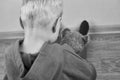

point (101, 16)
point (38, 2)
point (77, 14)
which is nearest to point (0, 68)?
point (77, 14)

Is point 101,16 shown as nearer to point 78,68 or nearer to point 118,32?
point 118,32

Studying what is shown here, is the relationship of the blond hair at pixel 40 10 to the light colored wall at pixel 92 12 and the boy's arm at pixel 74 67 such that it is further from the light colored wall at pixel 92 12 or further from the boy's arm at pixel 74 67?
the light colored wall at pixel 92 12

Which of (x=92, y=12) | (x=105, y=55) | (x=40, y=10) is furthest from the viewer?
(x=92, y=12)

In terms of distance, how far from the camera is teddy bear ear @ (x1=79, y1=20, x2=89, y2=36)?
1.33m

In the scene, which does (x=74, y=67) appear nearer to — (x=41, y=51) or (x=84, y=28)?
(x=41, y=51)

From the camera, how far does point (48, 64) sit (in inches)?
25.0

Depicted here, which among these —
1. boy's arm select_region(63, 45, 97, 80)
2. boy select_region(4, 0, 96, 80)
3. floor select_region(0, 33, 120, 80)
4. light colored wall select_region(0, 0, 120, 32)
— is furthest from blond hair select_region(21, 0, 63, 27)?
light colored wall select_region(0, 0, 120, 32)

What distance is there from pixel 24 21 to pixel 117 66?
2.46 feet

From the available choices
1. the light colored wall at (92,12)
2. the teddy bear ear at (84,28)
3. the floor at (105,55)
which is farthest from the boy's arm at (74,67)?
the light colored wall at (92,12)

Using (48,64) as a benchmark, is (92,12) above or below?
below

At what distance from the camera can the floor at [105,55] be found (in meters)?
1.21

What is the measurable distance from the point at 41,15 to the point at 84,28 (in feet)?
2.48

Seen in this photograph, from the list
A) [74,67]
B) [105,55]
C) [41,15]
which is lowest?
[105,55]

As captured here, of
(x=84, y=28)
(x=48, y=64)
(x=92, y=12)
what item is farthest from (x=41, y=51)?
(x=92, y=12)
